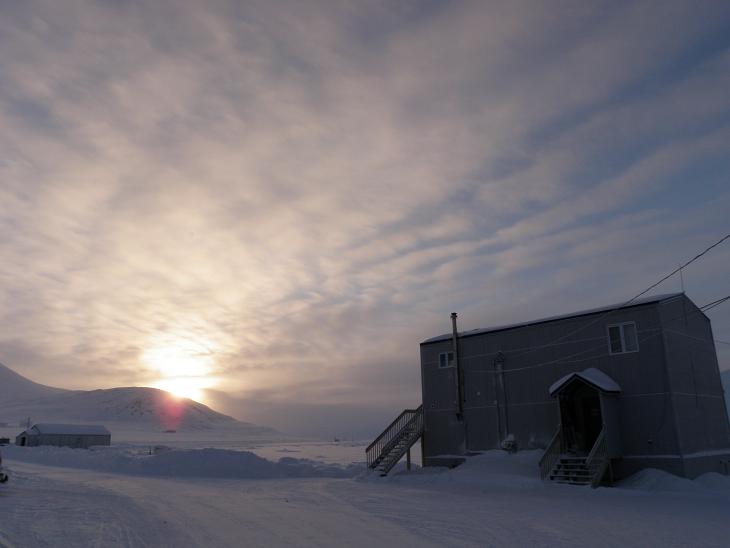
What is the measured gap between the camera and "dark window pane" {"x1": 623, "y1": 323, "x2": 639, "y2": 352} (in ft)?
79.8

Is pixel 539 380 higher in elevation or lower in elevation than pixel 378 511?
higher

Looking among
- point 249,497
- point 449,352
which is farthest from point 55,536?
point 449,352

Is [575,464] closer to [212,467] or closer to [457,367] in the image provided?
[457,367]

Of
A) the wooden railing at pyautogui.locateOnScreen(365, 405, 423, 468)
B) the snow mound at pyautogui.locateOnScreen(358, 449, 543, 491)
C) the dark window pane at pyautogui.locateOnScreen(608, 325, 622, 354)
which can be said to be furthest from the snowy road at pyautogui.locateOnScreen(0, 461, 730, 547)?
the wooden railing at pyautogui.locateOnScreen(365, 405, 423, 468)

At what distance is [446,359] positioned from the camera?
1253 inches

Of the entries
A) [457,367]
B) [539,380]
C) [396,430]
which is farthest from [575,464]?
[396,430]

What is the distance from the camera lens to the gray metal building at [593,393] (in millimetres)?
23125

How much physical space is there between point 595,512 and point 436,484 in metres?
9.89

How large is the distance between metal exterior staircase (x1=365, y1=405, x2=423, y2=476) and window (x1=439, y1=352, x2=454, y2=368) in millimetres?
2967

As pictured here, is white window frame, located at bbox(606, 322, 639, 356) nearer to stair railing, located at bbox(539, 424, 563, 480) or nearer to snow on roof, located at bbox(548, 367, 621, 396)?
snow on roof, located at bbox(548, 367, 621, 396)

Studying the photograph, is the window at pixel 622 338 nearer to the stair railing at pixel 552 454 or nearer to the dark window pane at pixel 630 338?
the dark window pane at pixel 630 338

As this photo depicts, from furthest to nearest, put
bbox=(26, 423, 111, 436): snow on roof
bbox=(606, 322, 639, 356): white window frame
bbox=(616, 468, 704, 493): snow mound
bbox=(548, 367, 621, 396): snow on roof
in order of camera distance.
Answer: bbox=(26, 423, 111, 436): snow on roof < bbox=(606, 322, 639, 356): white window frame < bbox=(548, 367, 621, 396): snow on roof < bbox=(616, 468, 704, 493): snow mound

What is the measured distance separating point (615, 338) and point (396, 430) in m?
13.7

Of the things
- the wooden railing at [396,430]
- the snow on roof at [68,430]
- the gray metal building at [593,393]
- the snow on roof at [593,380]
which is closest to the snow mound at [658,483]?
the gray metal building at [593,393]
